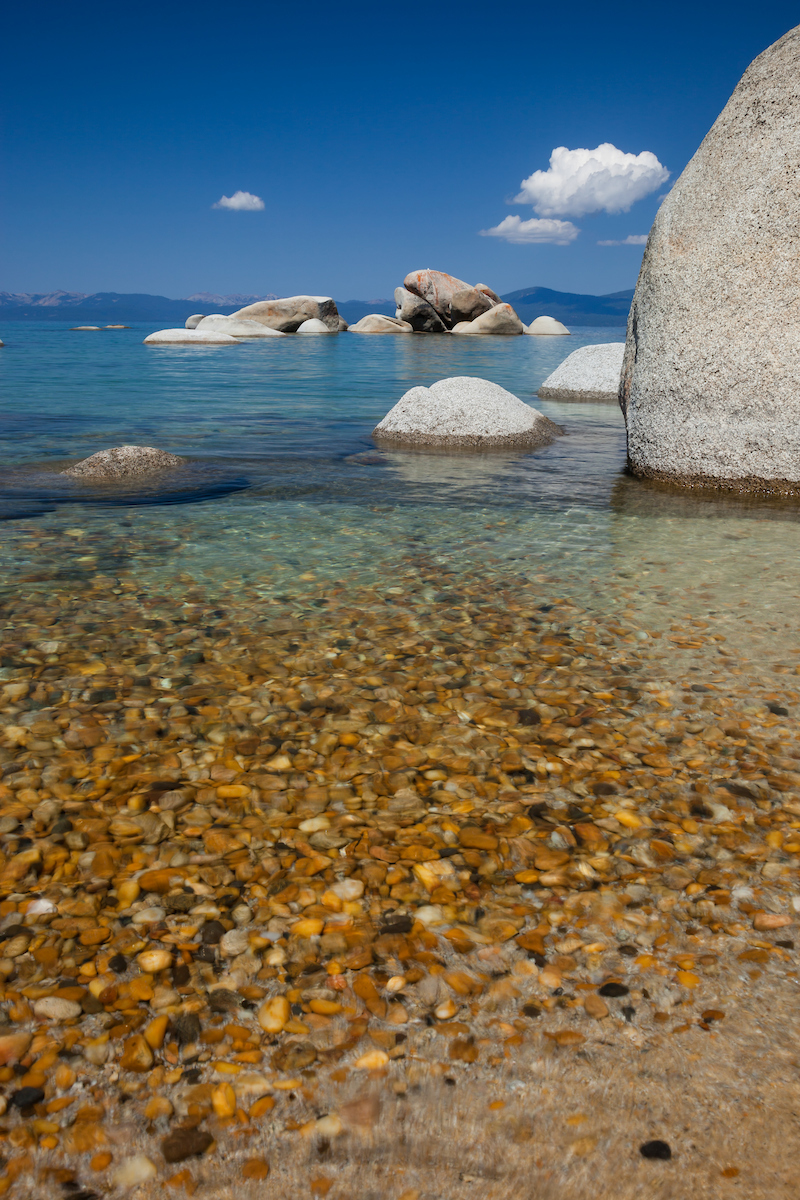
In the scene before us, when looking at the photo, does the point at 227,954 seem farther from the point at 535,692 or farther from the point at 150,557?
the point at 150,557

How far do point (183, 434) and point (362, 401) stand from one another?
638 centimetres

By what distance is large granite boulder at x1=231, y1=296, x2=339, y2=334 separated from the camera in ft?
204

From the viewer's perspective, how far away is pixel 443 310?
63969 mm

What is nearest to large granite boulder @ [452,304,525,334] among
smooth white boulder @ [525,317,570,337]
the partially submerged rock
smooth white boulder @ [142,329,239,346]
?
smooth white boulder @ [525,317,570,337]

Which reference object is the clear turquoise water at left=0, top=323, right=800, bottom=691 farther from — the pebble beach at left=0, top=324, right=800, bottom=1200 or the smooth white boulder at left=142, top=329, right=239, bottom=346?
the smooth white boulder at left=142, top=329, right=239, bottom=346

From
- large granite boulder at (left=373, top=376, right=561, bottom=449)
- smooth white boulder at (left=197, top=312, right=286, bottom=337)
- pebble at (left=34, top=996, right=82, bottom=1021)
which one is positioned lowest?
pebble at (left=34, top=996, right=82, bottom=1021)

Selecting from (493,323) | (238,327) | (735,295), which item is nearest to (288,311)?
(238,327)

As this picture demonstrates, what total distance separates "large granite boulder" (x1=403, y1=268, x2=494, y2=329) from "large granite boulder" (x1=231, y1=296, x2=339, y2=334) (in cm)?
742

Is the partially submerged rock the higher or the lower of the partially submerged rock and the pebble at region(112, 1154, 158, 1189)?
the higher

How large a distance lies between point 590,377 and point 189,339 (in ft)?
129

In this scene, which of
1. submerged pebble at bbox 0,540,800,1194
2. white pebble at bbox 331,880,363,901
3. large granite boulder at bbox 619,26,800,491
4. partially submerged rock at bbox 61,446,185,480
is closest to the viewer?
submerged pebble at bbox 0,540,800,1194

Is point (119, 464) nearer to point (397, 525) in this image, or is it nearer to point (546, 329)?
point (397, 525)

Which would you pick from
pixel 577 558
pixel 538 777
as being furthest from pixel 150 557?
pixel 538 777

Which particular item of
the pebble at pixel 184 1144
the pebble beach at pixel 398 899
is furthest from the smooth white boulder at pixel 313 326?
the pebble at pixel 184 1144
